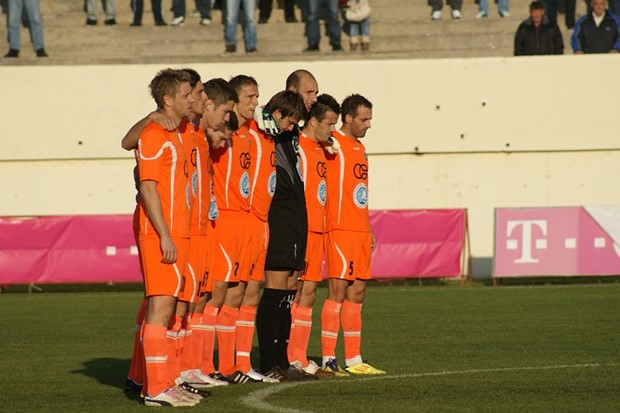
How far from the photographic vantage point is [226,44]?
78.9 feet

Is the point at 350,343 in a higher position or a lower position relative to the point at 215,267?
lower

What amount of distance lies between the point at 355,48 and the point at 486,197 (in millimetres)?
4353

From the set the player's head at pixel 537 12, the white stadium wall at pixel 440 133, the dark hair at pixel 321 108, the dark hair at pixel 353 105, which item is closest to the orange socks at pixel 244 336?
the dark hair at pixel 321 108

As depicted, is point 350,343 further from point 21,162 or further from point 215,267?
point 21,162

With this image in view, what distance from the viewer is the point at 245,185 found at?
9320 mm

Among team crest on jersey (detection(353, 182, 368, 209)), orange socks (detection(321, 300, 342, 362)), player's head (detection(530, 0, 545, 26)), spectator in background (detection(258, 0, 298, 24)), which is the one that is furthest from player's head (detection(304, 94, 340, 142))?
spectator in background (detection(258, 0, 298, 24))

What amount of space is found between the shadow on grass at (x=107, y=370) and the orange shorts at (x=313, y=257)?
1641 mm

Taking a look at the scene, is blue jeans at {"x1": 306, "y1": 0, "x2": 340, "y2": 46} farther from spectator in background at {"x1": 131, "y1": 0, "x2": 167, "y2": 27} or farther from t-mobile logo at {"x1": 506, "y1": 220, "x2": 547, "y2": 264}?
t-mobile logo at {"x1": 506, "y1": 220, "x2": 547, "y2": 264}

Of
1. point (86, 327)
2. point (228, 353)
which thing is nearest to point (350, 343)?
point (228, 353)

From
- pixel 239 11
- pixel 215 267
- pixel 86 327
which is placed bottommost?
pixel 86 327

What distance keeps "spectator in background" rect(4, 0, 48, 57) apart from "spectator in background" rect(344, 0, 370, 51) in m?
5.92

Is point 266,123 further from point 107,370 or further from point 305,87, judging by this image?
point 107,370

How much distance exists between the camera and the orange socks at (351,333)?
1008cm

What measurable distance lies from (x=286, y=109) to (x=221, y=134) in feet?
2.21
